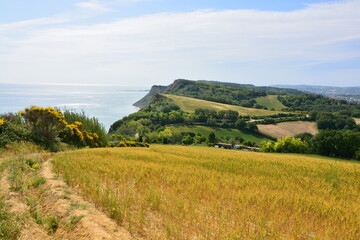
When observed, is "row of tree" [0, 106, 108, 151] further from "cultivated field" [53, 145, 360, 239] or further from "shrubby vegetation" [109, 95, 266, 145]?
"shrubby vegetation" [109, 95, 266, 145]

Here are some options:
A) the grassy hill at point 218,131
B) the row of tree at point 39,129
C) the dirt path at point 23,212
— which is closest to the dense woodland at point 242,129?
the grassy hill at point 218,131

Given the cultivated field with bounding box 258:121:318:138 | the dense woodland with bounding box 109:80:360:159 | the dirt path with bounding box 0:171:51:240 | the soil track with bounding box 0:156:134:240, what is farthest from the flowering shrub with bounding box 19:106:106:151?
the cultivated field with bounding box 258:121:318:138

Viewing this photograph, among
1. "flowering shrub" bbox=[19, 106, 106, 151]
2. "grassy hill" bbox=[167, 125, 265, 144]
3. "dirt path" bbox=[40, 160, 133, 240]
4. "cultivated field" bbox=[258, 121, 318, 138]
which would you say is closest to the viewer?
"dirt path" bbox=[40, 160, 133, 240]

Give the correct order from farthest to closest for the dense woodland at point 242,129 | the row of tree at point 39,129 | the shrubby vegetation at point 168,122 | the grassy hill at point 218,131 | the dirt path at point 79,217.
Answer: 1. the shrubby vegetation at point 168,122
2. the grassy hill at point 218,131
3. the dense woodland at point 242,129
4. the row of tree at point 39,129
5. the dirt path at point 79,217

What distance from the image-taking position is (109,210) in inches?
250

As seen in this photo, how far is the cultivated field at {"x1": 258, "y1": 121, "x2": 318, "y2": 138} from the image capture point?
124m

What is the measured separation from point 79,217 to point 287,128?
142989 mm

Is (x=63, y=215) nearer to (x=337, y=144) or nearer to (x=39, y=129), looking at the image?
(x=39, y=129)

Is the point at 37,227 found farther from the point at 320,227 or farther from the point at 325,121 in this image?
the point at 325,121

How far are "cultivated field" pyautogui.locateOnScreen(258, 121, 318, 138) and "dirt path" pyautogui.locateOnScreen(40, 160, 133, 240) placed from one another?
123149 mm

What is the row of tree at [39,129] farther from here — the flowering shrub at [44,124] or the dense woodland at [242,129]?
the dense woodland at [242,129]

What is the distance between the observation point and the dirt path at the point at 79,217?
16.9 feet

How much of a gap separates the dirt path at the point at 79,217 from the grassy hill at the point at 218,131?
109658mm

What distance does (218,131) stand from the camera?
124562 millimetres
